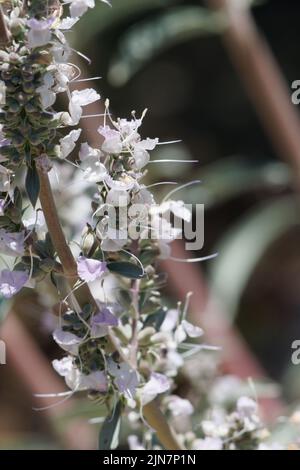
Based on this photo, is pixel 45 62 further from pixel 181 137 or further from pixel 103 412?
pixel 181 137

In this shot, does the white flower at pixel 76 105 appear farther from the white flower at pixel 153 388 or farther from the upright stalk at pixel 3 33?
the white flower at pixel 153 388

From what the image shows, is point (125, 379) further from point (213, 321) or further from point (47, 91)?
point (213, 321)

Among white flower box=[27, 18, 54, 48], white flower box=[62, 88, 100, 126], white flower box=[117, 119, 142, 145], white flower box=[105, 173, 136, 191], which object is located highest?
white flower box=[27, 18, 54, 48]

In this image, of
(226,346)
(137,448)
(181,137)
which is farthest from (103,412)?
(181,137)

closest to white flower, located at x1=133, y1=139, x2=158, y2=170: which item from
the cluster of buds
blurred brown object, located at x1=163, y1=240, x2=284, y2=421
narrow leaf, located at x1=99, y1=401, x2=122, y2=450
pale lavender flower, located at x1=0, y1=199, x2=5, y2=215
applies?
the cluster of buds

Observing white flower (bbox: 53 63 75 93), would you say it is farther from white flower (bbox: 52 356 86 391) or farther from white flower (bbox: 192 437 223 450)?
white flower (bbox: 192 437 223 450)

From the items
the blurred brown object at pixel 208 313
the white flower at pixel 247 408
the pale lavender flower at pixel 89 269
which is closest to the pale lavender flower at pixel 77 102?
the pale lavender flower at pixel 89 269
